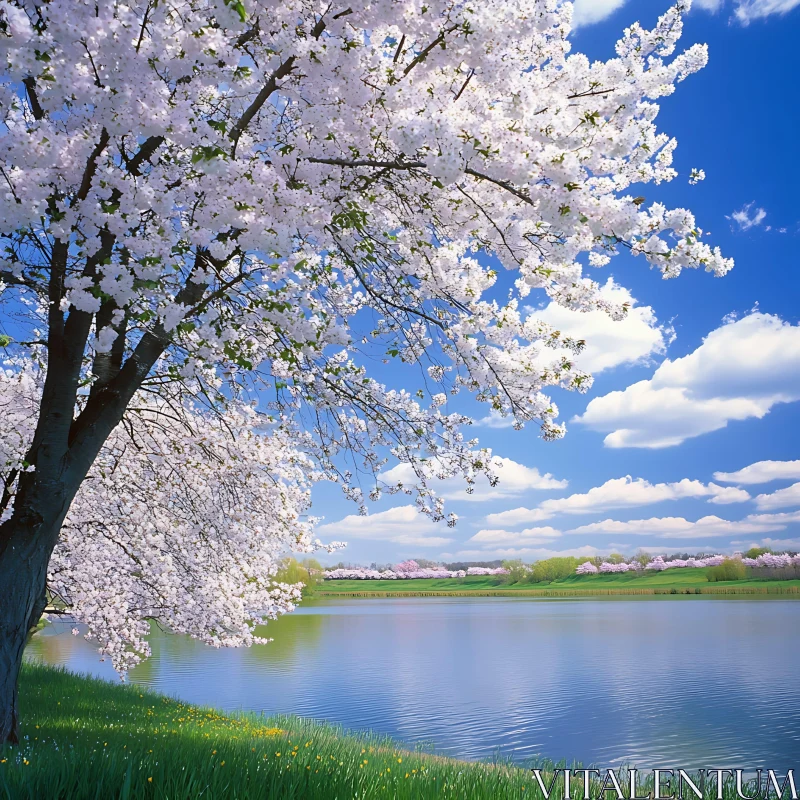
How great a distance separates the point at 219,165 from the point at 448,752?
15.5m

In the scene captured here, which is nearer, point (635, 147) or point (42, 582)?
point (635, 147)

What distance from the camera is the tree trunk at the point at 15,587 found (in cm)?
724

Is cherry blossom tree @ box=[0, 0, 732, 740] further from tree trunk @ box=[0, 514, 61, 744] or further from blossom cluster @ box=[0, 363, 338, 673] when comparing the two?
blossom cluster @ box=[0, 363, 338, 673]

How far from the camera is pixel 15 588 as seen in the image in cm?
728

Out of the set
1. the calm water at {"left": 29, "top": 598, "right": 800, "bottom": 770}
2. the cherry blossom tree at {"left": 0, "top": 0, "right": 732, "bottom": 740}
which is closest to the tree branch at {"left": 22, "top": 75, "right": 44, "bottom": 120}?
the cherry blossom tree at {"left": 0, "top": 0, "right": 732, "bottom": 740}

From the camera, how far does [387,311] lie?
9.16 metres

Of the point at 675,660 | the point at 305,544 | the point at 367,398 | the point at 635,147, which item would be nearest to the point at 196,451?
the point at 305,544

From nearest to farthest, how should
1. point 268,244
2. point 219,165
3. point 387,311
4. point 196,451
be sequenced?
point 219,165 → point 268,244 → point 387,311 → point 196,451

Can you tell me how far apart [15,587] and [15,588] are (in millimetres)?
11

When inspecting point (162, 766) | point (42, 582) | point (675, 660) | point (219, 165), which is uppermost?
point (219, 165)

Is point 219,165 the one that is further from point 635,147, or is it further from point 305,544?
point 305,544

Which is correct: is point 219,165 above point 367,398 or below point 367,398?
above

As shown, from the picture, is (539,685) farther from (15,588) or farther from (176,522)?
(15,588)

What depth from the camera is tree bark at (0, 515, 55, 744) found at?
285 inches
